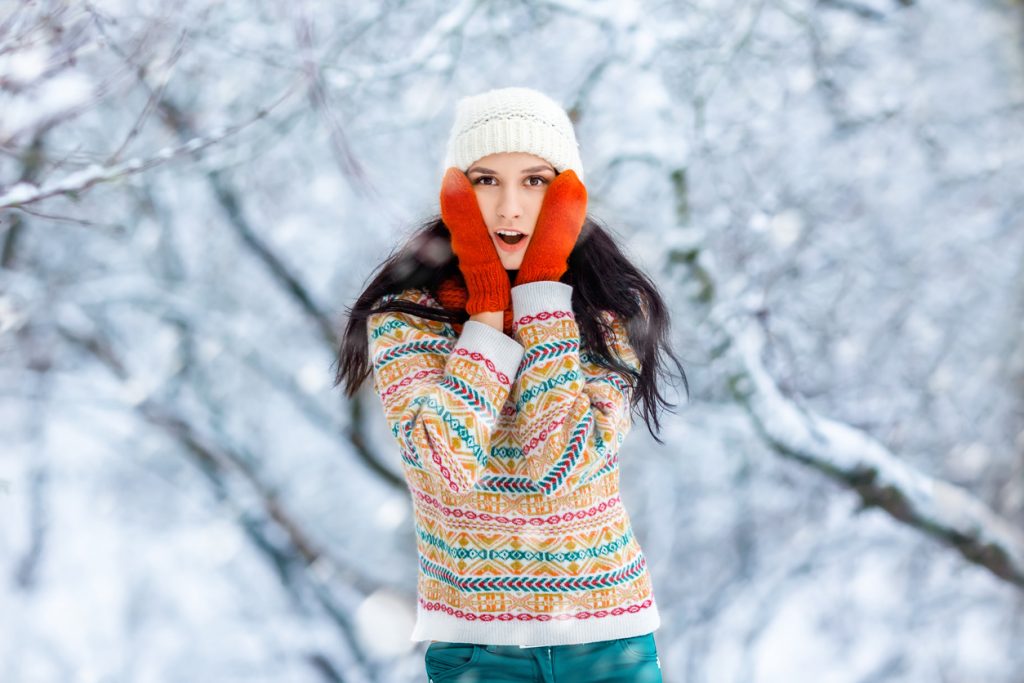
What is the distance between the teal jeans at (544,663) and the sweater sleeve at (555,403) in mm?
189

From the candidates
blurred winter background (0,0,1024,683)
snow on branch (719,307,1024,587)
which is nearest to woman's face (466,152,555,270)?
blurred winter background (0,0,1024,683)

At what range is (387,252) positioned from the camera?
6.53 feet

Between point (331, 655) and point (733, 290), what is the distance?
122 centimetres

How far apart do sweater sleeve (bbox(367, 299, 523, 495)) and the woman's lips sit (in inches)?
5.0

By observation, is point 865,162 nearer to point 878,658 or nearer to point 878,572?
point 878,572

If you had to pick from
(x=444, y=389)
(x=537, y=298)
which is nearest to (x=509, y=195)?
(x=537, y=298)

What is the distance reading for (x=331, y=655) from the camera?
6.64 feet

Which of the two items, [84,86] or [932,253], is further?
[932,253]

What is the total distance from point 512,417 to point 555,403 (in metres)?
0.08

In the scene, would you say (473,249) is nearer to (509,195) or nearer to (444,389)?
(509,195)

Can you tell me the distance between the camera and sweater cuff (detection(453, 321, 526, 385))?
110 centimetres

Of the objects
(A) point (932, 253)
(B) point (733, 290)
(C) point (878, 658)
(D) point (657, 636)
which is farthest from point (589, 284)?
(C) point (878, 658)

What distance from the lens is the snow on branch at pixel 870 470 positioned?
7.10ft

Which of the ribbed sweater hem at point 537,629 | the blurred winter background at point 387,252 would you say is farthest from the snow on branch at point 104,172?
the ribbed sweater hem at point 537,629
